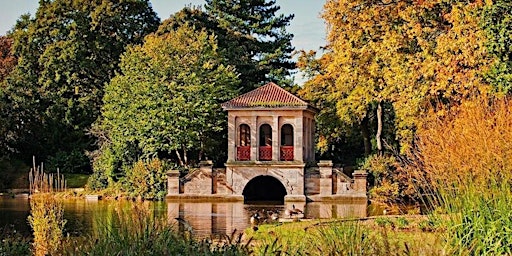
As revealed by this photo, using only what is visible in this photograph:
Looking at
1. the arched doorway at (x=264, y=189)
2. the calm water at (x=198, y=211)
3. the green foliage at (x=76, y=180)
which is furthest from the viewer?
the green foliage at (x=76, y=180)

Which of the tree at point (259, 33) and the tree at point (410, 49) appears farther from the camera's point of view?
the tree at point (259, 33)

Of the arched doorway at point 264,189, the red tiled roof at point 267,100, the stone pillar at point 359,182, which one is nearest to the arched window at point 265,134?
the arched doorway at point 264,189

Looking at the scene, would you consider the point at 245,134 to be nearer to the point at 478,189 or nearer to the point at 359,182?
the point at 359,182

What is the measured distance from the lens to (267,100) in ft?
86.2

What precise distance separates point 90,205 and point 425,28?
12749mm

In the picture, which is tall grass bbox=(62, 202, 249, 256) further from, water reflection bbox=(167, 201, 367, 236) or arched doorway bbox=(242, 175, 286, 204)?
arched doorway bbox=(242, 175, 286, 204)

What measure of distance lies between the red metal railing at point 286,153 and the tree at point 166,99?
3.45 m

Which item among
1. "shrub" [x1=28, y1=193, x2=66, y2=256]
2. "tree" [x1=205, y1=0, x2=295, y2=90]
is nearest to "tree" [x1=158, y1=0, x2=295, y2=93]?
"tree" [x1=205, y1=0, x2=295, y2=90]

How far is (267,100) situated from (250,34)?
12.8 m

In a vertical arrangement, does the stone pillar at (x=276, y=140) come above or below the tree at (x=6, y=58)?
below

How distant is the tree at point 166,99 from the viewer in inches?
1101

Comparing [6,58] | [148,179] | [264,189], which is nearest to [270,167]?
[264,189]

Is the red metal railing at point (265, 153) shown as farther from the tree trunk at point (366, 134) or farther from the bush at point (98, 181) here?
the bush at point (98, 181)

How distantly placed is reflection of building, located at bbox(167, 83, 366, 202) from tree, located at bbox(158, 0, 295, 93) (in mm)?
7715
